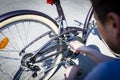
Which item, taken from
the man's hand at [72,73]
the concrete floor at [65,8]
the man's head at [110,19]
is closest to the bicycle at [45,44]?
the man's hand at [72,73]

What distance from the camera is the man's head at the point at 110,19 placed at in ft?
3.54

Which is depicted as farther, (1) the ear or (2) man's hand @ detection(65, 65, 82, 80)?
(2) man's hand @ detection(65, 65, 82, 80)

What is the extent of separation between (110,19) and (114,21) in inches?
1.0

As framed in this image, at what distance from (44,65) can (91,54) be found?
75 centimetres

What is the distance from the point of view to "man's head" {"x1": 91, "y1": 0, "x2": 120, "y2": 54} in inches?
42.5

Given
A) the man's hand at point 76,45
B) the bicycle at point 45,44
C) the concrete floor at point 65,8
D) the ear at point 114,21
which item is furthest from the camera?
the concrete floor at point 65,8

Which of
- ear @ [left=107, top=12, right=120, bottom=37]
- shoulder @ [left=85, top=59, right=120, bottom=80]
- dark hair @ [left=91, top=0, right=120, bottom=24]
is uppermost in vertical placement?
dark hair @ [left=91, top=0, right=120, bottom=24]

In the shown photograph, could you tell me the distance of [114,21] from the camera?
108 centimetres

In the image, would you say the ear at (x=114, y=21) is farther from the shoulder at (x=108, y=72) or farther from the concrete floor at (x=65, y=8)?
the concrete floor at (x=65, y=8)

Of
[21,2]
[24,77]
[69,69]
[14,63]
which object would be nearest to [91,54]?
[69,69]

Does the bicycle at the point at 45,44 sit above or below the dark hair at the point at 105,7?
below

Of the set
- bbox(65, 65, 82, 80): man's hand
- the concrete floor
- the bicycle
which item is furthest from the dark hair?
the concrete floor

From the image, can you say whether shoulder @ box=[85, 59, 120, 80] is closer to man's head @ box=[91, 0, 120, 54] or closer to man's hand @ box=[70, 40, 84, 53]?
man's head @ box=[91, 0, 120, 54]

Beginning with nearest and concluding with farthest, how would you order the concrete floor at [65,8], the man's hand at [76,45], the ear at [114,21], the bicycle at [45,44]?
the ear at [114,21] < the bicycle at [45,44] < the man's hand at [76,45] < the concrete floor at [65,8]
